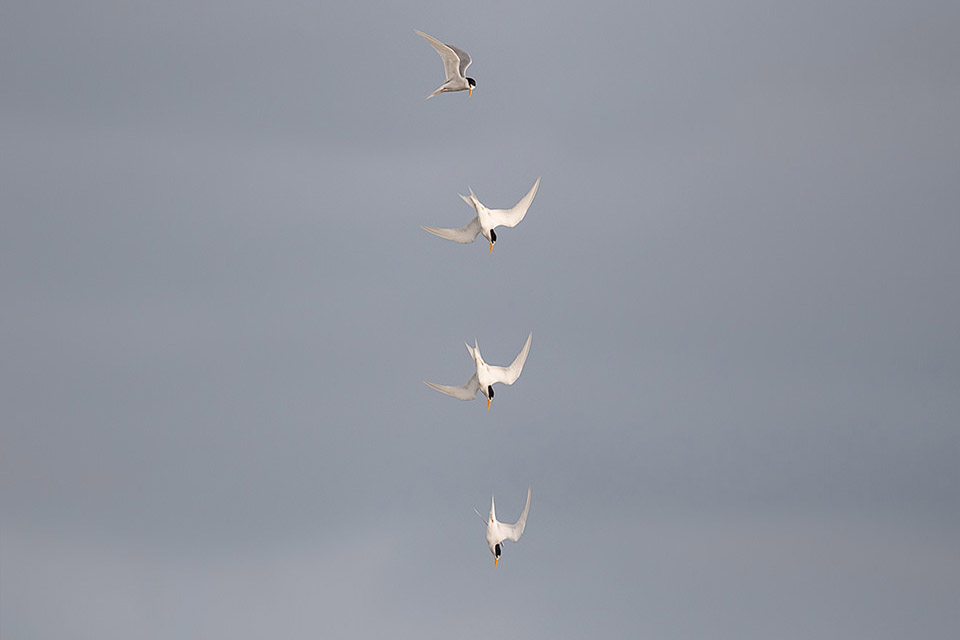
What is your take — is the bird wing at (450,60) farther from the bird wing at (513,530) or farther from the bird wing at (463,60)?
the bird wing at (513,530)

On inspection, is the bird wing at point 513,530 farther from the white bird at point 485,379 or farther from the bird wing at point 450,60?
the bird wing at point 450,60

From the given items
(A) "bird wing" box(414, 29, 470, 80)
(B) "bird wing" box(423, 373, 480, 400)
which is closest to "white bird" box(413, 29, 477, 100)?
(A) "bird wing" box(414, 29, 470, 80)

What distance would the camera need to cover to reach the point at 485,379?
31.9 meters

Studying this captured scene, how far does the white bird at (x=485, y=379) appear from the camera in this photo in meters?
31.8

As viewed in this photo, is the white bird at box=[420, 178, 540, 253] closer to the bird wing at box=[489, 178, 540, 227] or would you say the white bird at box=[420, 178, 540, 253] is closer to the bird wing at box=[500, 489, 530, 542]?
the bird wing at box=[489, 178, 540, 227]

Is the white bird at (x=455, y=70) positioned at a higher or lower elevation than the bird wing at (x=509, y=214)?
higher

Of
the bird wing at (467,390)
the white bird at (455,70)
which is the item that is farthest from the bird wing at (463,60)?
Answer: the bird wing at (467,390)

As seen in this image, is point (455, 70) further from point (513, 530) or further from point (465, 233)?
point (513, 530)

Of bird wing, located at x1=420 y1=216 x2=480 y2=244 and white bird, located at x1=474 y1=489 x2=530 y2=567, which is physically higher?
bird wing, located at x1=420 y1=216 x2=480 y2=244

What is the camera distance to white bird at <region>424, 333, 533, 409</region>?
3177cm

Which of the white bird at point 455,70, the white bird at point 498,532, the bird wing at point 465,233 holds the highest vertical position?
the white bird at point 455,70

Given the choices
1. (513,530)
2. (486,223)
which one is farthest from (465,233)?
(513,530)

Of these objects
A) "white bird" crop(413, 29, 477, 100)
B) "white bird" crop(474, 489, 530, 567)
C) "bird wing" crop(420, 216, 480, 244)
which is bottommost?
"white bird" crop(474, 489, 530, 567)

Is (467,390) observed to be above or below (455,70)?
below
